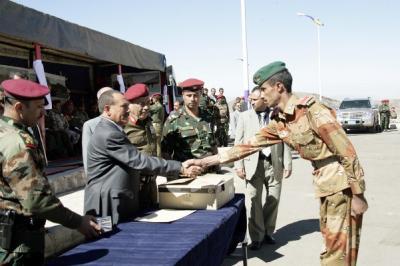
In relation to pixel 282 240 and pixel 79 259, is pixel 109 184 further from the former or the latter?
pixel 282 240

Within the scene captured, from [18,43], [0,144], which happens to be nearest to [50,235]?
[0,144]

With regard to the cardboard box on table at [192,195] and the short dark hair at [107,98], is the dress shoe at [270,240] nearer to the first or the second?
the cardboard box on table at [192,195]

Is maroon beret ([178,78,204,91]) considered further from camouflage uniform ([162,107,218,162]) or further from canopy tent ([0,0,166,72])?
canopy tent ([0,0,166,72])

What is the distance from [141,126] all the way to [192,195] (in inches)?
51.3

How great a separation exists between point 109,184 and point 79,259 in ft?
2.77

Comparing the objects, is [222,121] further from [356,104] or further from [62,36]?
[356,104]

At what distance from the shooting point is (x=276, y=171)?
5.43 metres

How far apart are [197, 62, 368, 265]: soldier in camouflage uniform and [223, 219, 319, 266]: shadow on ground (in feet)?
5.24

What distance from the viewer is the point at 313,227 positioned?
6.15 m

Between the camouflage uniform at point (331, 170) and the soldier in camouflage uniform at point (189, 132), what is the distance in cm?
164

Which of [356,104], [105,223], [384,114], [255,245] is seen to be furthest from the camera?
[384,114]

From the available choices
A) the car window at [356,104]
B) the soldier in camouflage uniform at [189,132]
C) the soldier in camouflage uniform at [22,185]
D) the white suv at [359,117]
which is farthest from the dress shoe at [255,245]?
the car window at [356,104]

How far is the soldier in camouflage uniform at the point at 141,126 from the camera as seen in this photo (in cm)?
393

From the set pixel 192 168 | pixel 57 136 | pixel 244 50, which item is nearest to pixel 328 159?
pixel 192 168
